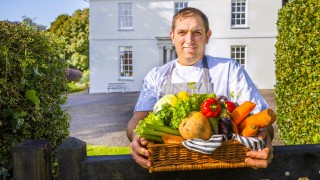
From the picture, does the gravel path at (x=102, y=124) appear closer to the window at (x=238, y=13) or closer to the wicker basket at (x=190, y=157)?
the wicker basket at (x=190, y=157)

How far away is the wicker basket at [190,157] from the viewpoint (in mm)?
1425

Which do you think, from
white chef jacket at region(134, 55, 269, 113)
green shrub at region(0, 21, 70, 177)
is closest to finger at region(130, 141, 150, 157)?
white chef jacket at region(134, 55, 269, 113)

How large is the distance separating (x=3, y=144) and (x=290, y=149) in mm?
1675

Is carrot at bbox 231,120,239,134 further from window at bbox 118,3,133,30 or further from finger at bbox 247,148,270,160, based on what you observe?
window at bbox 118,3,133,30

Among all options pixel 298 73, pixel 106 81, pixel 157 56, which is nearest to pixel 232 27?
pixel 157 56

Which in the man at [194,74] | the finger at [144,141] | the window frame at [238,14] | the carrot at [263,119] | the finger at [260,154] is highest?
the window frame at [238,14]

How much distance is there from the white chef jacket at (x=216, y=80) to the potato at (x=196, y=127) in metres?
0.48

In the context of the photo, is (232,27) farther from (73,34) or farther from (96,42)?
(73,34)

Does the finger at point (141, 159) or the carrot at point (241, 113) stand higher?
the carrot at point (241, 113)

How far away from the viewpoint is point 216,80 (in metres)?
2.11

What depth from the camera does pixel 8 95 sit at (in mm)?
2174

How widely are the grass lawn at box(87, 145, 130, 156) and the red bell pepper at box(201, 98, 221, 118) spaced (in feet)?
16.7

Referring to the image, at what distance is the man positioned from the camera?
2004 mm

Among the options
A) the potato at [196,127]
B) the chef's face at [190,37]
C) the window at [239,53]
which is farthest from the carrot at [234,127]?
the window at [239,53]
